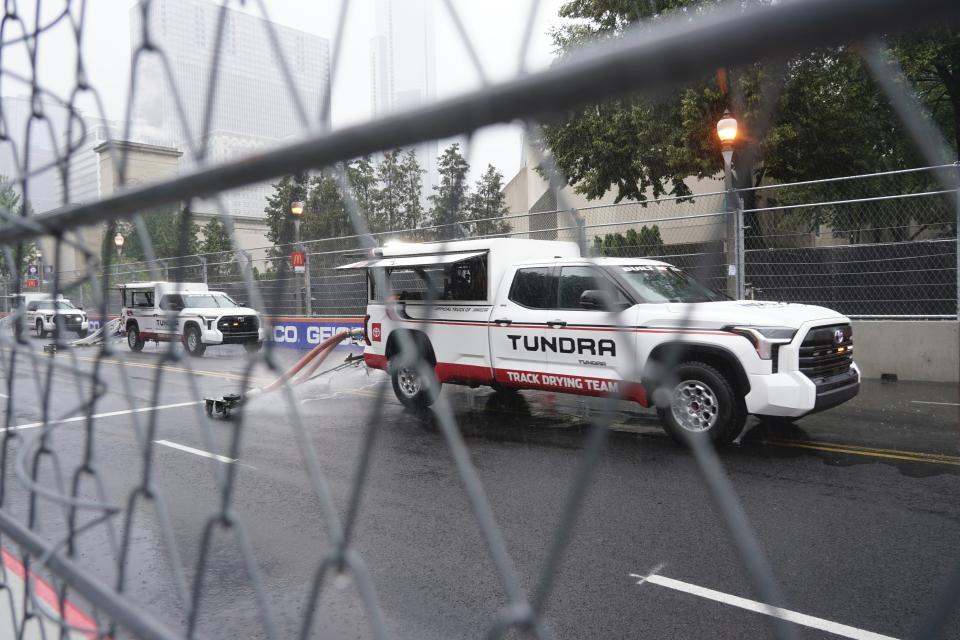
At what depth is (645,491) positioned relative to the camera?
5355 mm

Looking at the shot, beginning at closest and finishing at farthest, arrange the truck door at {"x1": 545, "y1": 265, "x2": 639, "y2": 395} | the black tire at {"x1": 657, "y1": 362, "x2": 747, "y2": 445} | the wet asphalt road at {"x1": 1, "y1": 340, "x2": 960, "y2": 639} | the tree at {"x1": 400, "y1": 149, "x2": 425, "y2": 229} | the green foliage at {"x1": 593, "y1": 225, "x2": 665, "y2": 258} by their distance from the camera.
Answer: the tree at {"x1": 400, "y1": 149, "x2": 425, "y2": 229}
the wet asphalt road at {"x1": 1, "y1": 340, "x2": 960, "y2": 639}
the black tire at {"x1": 657, "y1": 362, "x2": 747, "y2": 445}
the truck door at {"x1": 545, "y1": 265, "x2": 639, "y2": 395}
the green foliage at {"x1": 593, "y1": 225, "x2": 665, "y2": 258}

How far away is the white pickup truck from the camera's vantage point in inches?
245

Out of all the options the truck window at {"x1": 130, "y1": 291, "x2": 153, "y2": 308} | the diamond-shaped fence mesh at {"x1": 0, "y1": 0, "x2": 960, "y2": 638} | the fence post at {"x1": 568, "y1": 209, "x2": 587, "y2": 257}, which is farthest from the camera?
the truck window at {"x1": 130, "y1": 291, "x2": 153, "y2": 308}

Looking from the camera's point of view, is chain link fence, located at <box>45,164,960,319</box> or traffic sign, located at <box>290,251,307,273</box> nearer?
traffic sign, located at <box>290,251,307,273</box>

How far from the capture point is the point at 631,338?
5.03 metres

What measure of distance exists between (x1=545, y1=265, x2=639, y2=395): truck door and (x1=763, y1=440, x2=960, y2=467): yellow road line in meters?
1.69

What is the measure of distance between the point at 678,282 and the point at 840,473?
236 cm

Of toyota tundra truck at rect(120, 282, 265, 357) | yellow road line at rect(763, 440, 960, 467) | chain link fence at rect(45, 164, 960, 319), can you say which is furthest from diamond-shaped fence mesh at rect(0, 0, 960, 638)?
toyota tundra truck at rect(120, 282, 265, 357)

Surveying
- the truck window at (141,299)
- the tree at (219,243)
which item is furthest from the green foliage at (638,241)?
the truck window at (141,299)

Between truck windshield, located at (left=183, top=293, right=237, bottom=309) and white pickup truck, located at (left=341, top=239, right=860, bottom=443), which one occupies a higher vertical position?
truck windshield, located at (left=183, top=293, right=237, bottom=309)

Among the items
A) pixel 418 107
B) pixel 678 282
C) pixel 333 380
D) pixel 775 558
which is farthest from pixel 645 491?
pixel 333 380

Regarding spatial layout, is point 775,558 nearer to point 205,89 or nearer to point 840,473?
point 840,473

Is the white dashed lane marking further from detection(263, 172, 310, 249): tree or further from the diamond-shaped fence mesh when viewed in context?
detection(263, 172, 310, 249): tree

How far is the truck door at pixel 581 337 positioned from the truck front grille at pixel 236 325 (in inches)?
439
